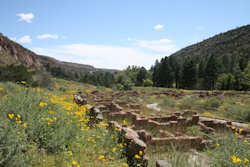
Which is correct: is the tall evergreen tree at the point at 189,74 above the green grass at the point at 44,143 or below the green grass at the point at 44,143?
above

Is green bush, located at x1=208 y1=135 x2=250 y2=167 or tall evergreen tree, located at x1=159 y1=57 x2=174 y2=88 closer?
green bush, located at x1=208 y1=135 x2=250 y2=167

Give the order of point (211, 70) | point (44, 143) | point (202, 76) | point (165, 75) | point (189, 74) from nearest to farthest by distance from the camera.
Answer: point (44, 143)
point (211, 70)
point (189, 74)
point (202, 76)
point (165, 75)

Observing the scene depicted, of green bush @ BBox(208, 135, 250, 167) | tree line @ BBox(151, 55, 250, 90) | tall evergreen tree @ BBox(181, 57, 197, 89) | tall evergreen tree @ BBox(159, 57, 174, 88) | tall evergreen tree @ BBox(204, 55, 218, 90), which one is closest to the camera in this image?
green bush @ BBox(208, 135, 250, 167)

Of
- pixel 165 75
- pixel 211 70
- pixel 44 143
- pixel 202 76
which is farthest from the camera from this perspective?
pixel 165 75

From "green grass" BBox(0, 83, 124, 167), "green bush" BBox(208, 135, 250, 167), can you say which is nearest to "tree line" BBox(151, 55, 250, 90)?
"green bush" BBox(208, 135, 250, 167)

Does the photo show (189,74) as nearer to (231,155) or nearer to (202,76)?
(202,76)

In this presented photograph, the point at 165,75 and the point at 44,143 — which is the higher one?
the point at 165,75

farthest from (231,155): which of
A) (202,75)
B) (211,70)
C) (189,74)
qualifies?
(202,75)

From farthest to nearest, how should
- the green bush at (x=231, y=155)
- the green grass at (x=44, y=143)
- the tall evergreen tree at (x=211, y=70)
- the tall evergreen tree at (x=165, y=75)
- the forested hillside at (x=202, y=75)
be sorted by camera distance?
the tall evergreen tree at (x=165, y=75) → the tall evergreen tree at (x=211, y=70) → the forested hillside at (x=202, y=75) → the green bush at (x=231, y=155) → the green grass at (x=44, y=143)

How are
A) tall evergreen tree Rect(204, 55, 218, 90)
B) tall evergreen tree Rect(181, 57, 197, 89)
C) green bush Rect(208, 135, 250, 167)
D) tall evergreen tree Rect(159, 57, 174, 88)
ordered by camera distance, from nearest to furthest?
green bush Rect(208, 135, 250, 167) → tall evergreen tree Rect(204, 55, 218, 90) → tall evergreen tree Rect(181, 57, 197, 89) → tall evergreen tree Rect(159, 57, 174, 88)

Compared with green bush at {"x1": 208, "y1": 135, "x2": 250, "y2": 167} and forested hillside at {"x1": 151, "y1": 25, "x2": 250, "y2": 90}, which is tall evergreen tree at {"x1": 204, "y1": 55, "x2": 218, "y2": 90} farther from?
green bush at {"x1": 208, "y1": 135, "x2": 250, "y2": 167}

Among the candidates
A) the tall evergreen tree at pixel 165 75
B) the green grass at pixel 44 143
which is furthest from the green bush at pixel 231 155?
the tall evergreen tree at pixel 165 75

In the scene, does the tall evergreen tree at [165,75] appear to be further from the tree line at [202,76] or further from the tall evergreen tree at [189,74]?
the tall evergreen tree at [189,74]

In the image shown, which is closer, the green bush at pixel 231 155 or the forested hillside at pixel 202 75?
the green bush at pixel 231 155
